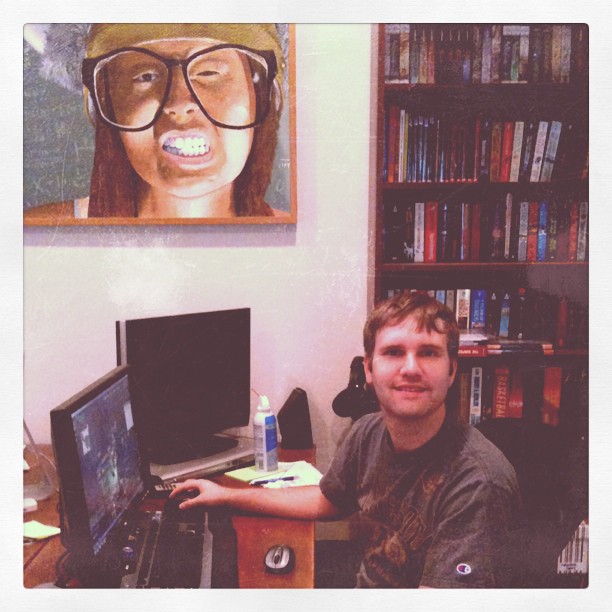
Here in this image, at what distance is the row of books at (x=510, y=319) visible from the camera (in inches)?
64.1

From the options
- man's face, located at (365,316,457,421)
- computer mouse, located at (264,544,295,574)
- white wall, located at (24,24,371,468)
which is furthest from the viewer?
white wall, located at (24,24,371,468)

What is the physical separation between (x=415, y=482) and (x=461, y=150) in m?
0.87

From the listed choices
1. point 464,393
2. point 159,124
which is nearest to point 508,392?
point 464,393

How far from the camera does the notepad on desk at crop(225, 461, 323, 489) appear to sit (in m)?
1.65

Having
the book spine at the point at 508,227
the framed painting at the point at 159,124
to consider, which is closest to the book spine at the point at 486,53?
the book spine at the point at 508,227

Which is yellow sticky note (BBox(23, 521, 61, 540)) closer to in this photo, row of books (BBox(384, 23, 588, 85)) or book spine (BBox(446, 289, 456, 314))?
book spine (BBox(446, 289, 456, 314))

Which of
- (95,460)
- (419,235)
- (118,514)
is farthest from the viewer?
(419,235)

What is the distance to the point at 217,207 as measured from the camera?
178 centimetres

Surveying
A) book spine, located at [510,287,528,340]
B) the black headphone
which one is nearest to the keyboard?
the black headphone

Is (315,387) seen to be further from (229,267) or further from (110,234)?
(110,234)

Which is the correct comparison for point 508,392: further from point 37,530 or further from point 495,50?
point 37,530

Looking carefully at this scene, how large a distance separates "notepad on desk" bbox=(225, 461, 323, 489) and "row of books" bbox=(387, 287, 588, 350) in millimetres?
503

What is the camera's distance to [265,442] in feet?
5.72
